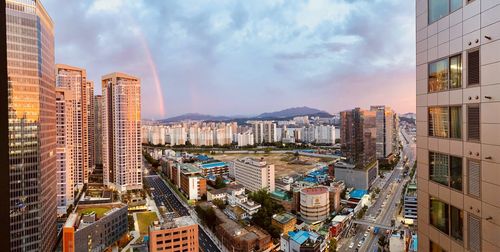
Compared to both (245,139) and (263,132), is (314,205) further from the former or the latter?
(263,132)

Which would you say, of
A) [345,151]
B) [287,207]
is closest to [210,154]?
[345,151]

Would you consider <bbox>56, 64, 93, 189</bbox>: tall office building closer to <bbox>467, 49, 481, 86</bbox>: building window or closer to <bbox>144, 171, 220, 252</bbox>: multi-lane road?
<bbox>144, 171, 220, 252</bbox>: multi-lane road

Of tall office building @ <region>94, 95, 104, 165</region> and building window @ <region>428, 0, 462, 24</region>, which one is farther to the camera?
tall office building @ <region>94, 95, 104, 165</region>

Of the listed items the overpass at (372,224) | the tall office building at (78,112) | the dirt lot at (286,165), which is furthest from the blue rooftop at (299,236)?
the tall office building at (78,112)

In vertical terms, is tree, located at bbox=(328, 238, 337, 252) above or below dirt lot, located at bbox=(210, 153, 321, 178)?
below

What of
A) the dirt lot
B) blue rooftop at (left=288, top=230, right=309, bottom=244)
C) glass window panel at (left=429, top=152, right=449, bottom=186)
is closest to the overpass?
blue rooftop at (left=288, top=230, right=309, bottom=244)

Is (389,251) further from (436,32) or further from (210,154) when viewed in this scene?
(210,154)

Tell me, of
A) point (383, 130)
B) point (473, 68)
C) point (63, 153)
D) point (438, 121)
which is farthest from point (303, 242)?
point (383, 130)

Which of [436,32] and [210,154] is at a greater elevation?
[436,32]
